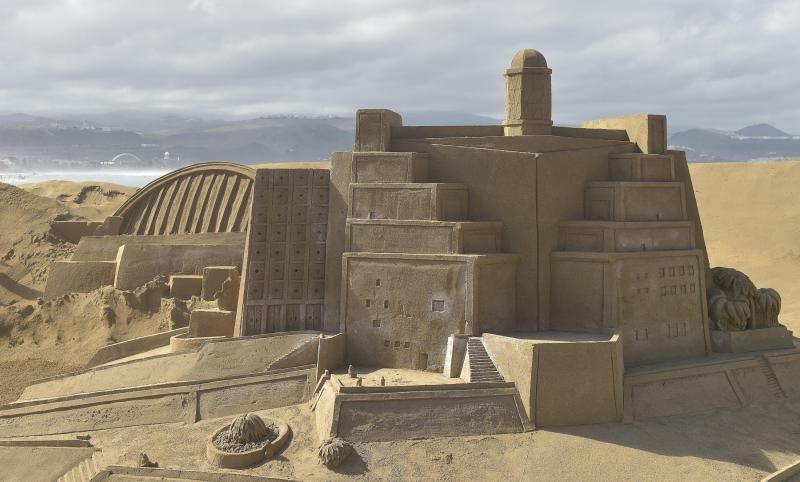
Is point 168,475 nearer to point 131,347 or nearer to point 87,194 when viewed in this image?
point 131,347

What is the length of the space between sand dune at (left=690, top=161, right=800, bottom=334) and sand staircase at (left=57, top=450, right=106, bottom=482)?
72.9 feet

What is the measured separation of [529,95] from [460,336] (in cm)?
588

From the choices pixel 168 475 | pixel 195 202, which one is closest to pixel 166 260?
pixel 195 202

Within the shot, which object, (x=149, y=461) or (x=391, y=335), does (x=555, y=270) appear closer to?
(x=391, y=335)

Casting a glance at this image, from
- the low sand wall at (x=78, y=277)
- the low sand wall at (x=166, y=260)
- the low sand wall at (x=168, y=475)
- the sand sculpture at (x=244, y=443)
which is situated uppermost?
the low sand wall at (x=166, y=260)

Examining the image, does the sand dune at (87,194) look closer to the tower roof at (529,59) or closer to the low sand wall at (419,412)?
the tower roof at (529,59)

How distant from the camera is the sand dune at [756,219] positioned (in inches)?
1201

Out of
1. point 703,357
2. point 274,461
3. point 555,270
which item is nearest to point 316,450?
point 274,461

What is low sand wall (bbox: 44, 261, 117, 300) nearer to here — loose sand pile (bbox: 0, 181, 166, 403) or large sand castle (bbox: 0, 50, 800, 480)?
loose sand pile (bbox: 0, 181, 166, 403)

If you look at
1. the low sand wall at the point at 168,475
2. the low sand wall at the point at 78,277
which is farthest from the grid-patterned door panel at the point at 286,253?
the low sand wall at the point at 78,277

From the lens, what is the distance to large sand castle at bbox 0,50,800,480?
12844 millimetres

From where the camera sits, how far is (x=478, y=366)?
14.0 metres

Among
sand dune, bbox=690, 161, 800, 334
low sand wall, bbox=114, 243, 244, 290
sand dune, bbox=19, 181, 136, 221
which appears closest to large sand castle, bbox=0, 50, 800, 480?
low sand wall, bbox=114, 243, 244, 290

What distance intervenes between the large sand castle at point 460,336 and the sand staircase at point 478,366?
41 millimetres
